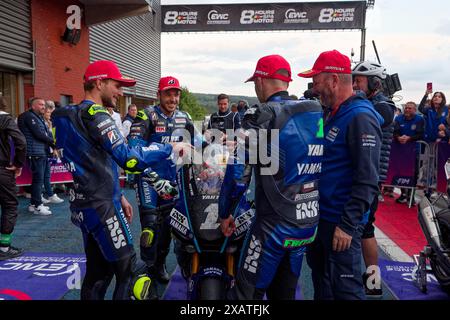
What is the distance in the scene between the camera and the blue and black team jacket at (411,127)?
27.7 ft

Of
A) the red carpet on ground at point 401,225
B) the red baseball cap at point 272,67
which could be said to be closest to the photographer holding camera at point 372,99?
the red baseball cap at point 272,67

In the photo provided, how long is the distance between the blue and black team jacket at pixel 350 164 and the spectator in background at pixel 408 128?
6472mm

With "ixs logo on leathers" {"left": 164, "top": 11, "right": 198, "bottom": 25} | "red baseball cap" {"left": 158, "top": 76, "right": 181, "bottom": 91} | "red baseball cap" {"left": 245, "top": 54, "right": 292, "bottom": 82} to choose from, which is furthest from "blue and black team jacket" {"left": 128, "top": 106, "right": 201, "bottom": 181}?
"ixs logo on leathers" {"left": 164, "top": 11, "right": 198, "bottom": 25}

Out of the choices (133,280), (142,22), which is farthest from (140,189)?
(142,22)

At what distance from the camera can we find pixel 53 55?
38.7 feet

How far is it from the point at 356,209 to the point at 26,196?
323 inches

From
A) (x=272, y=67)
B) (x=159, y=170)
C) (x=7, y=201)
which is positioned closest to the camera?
(x=272, y=67)

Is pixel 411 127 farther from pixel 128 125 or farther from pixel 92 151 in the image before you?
pixel 92 151

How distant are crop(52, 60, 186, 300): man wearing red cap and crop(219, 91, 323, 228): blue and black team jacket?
33.2 inches

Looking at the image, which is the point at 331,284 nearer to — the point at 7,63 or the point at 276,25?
the point at 7,63

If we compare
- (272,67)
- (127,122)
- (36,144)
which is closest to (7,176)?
(36,144)

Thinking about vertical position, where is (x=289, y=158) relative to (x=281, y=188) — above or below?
above

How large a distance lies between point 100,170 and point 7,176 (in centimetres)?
290

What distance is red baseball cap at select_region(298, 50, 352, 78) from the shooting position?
8.61 ft
